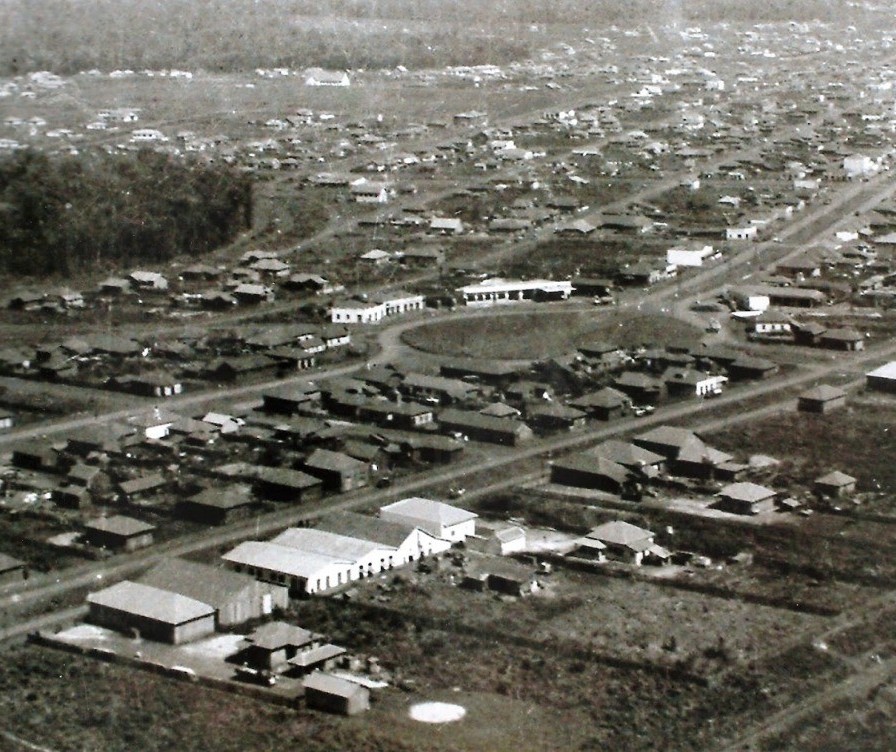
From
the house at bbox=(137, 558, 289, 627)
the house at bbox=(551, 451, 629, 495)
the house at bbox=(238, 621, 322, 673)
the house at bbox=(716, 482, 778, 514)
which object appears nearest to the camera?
the house at bbox=(238, 621, 322, 673)

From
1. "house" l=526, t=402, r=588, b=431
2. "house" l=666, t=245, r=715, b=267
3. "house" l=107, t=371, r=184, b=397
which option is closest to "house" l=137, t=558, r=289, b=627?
"house" l=526, t=402, r=588, b=431

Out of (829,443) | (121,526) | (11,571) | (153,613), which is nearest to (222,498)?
(121,526)

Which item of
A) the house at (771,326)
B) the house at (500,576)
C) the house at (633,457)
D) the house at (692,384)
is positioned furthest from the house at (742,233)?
the house at (500,576)

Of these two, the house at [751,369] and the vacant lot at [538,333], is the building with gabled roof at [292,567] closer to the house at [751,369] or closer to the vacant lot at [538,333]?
the vacant lot at [538,333]

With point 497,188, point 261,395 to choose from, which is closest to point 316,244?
point 497,188

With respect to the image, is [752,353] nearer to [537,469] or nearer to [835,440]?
[835,440]

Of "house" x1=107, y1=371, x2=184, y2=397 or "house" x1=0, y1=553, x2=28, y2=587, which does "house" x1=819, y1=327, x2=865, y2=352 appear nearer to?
"house" x1=107, y1=371, x2=184, y2=397

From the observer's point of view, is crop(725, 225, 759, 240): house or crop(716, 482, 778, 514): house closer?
crop(716, 482, 778, 514): house
